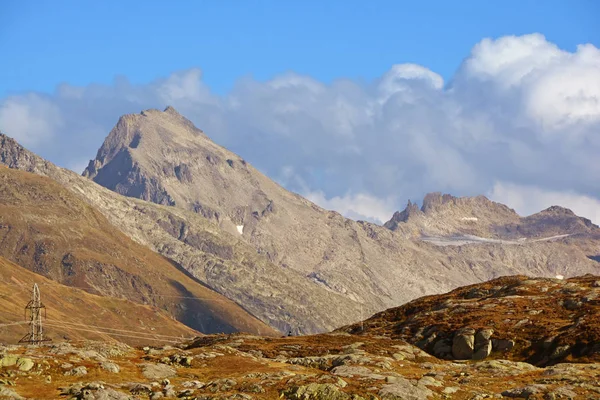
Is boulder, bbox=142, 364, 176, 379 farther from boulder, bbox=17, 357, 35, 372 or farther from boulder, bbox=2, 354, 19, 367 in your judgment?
boulder, bbox=2, 354, 19, 367

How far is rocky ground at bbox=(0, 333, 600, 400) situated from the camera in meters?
85.3

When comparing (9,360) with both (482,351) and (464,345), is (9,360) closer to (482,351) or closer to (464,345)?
(464,345)

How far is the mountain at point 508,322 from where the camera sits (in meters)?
122

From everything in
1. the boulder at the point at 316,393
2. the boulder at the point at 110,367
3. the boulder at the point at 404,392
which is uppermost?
the boulder at the point at 404,392

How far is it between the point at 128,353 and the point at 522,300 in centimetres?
7068

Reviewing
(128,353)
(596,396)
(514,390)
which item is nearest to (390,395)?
(514,390)

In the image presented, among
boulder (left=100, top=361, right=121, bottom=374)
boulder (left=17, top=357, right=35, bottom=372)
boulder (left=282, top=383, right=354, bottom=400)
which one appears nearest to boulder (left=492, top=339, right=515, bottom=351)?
boulder (left=282, top=383, right=354, bottom=400)

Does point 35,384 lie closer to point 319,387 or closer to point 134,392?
point 134,392

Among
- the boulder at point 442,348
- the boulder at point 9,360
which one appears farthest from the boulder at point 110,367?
the boulder at point 442,348

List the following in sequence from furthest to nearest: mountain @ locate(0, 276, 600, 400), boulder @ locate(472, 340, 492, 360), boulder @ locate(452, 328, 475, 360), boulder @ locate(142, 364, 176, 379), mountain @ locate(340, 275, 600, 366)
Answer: boulder @ locate(452, 328, 475, 360) < boulder @ locate(472, 340, 492, 360) < mountain @ locate(340, 275, 600, 366) < boulder @ locate(142, 364, 176, 379) < mountain @ locate(0, 276, 600, 400)

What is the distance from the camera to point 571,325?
421 feet

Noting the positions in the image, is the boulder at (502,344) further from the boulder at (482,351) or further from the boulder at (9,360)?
the boulder at (9,360)

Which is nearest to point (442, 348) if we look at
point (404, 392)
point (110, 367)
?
point (404, 392)

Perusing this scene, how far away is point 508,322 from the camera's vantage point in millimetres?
135875
